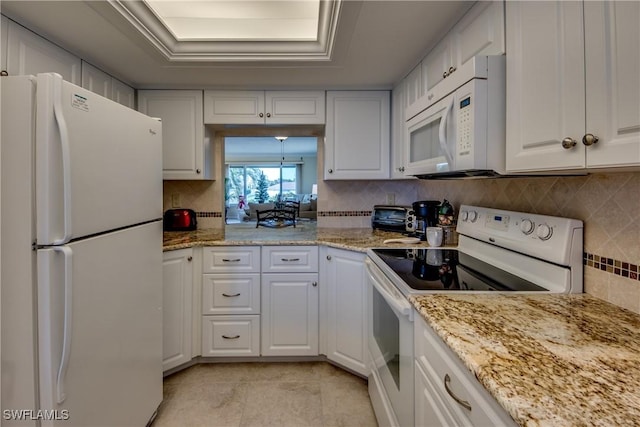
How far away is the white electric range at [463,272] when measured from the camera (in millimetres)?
1145

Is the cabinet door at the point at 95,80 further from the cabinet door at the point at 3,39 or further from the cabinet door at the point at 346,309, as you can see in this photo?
the cabinet door at the point at 346,309

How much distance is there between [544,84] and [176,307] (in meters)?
Answer: 2.22

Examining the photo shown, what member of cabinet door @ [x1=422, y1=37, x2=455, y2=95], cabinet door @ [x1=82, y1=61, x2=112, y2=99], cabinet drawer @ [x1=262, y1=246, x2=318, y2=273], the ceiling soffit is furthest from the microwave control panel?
cabinet door @ [x1=82, y1=61, x2=112, y2=99]

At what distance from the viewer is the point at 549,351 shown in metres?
0.72

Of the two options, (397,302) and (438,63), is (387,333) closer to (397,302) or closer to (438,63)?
(397,302)

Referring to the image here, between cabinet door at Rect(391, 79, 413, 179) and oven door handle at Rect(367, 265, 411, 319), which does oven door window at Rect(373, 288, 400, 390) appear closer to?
oven door handle at Rect(367, 265, 411, 319)

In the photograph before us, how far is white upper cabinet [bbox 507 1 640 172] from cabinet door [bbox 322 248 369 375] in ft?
3.87

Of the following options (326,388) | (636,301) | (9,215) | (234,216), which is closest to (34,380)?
(9,215)

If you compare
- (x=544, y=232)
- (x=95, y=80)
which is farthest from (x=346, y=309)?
(x=95, y=80)

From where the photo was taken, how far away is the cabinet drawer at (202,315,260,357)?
89.5 inches

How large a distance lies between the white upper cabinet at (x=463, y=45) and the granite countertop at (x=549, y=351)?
2.90 feet

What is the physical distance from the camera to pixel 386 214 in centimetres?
257

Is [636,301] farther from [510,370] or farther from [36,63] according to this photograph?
[36,63]

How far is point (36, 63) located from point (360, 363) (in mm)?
2406
